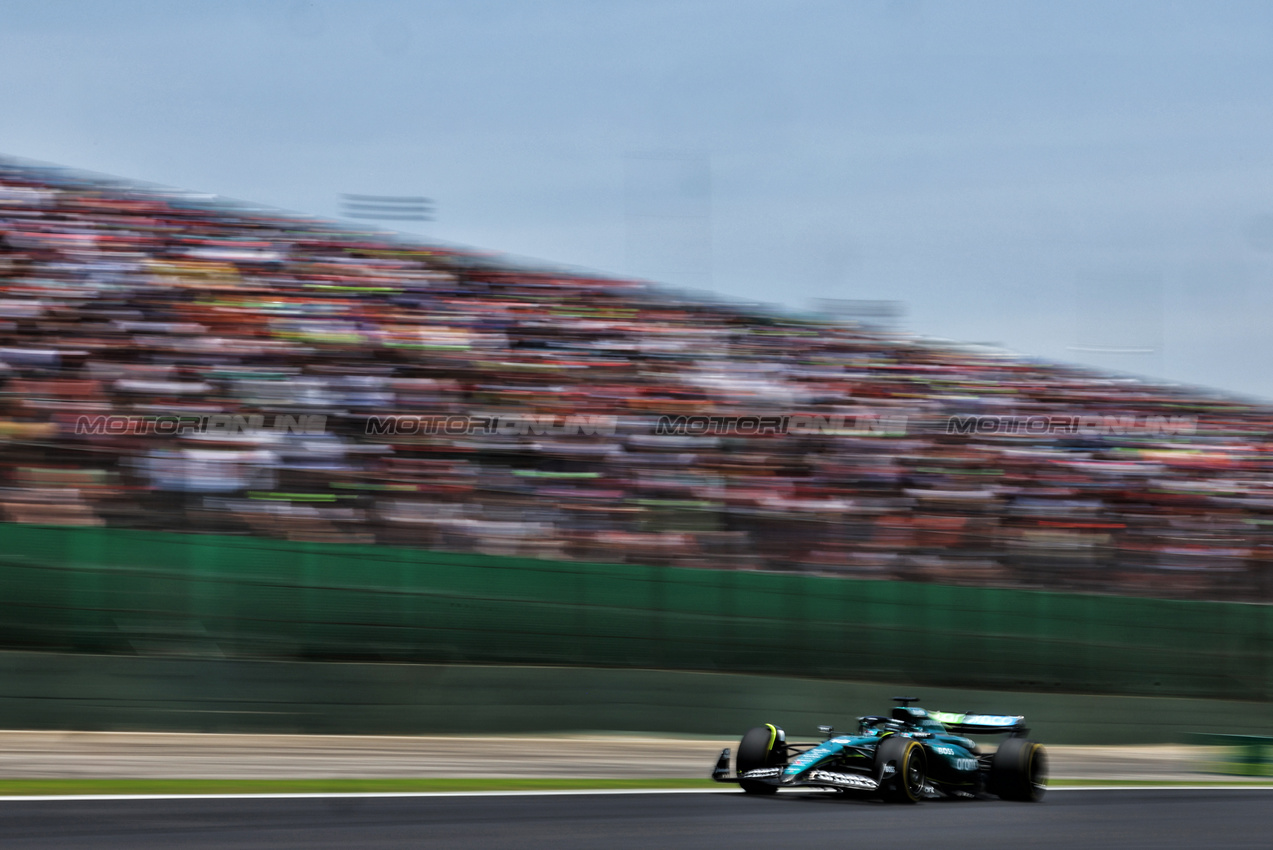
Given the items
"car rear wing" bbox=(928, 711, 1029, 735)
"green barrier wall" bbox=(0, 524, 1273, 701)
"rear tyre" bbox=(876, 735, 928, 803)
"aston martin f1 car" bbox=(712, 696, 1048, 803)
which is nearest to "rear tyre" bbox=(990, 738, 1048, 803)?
"aston martin f1 car" bbox=(712, 696, 1048, 803)

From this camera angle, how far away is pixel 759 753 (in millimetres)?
9133

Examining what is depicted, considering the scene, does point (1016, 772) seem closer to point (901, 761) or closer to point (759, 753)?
point (901, 761)

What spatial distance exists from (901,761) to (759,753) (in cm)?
84

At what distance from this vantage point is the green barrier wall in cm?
1088

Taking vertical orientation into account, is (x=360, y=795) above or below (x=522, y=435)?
below

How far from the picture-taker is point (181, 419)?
11.8 meters

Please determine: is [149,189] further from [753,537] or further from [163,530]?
[753,537]

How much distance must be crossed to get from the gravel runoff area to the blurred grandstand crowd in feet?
4.98

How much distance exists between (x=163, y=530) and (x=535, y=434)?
3468 mm

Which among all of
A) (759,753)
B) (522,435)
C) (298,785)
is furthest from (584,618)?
(298,785)

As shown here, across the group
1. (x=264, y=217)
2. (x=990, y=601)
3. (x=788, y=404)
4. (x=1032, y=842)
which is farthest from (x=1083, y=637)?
(x=264, y=217)

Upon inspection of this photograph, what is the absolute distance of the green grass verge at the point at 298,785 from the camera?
329 inches

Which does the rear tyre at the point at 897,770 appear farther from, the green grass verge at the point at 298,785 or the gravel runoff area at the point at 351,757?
the gravel runoff area at the point at 351,757

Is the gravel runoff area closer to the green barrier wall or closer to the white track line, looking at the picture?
the green barrier wall
